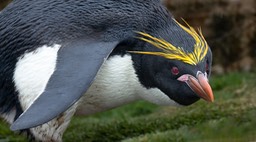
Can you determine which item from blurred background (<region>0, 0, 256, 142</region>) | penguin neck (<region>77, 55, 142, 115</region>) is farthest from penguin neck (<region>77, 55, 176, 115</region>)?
blurred background (<region>0, 0, 256, 142</region>)

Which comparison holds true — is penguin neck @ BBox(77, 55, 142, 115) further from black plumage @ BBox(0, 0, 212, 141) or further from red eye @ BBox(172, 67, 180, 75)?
red eye @ BBox(172, 67, 180, 75)

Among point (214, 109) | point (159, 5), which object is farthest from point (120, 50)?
point (214, 109)

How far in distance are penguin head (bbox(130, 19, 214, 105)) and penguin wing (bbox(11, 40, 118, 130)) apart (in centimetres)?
22

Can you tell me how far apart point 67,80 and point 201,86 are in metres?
0.64

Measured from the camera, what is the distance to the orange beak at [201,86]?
3305 millimetres

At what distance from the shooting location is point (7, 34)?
353cm

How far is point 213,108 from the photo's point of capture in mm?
4781

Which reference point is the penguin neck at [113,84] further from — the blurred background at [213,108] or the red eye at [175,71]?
the blurred background at [213,108]

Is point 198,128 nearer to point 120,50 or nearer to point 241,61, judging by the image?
point 120,50

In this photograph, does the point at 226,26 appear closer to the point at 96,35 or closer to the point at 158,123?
the point at 158,123

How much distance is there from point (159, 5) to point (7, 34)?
809 millimetres

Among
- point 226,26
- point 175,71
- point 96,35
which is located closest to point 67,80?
point 96,35

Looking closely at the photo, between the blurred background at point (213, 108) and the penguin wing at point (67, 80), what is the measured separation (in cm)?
53

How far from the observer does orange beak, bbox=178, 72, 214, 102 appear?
3305 mm
